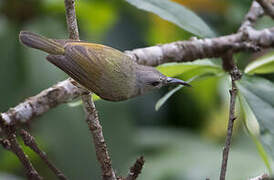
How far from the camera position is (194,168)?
3705 millimetres

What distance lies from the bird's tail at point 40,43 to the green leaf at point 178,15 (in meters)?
0.48

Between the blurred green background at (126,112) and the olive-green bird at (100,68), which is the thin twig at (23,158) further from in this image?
the blurred green background at (126,112)

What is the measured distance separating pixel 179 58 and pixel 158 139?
184cm

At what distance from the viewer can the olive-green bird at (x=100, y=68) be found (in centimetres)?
208

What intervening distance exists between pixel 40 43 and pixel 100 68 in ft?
0.94

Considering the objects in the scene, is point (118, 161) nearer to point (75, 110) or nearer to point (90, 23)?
point (75, 110)

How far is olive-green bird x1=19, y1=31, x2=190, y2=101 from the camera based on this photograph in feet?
6.84

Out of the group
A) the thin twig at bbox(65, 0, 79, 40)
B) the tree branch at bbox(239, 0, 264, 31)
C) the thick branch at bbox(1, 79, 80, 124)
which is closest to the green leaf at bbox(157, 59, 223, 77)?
the tree branch at bbox(239, 0, 264, 31)

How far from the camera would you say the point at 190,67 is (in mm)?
2471

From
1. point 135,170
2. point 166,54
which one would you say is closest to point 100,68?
point 166,54

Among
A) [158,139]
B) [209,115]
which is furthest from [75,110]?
[209,115]

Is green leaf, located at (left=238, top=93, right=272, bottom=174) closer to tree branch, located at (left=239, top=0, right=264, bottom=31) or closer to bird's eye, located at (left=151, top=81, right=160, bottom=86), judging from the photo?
bird's eye, located at (left=151, top=81, right=160, bottom=86)

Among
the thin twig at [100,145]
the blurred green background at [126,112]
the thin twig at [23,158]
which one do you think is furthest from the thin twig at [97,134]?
the blurred green background at [126,112]

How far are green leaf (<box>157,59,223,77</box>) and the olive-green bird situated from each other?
11cm
